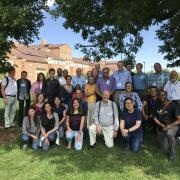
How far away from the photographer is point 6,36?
12102 mm

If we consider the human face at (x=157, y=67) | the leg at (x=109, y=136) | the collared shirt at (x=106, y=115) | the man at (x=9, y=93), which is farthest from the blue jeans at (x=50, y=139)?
the human face at (x=157, y=67)

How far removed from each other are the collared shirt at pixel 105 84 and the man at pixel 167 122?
1666 millimetres

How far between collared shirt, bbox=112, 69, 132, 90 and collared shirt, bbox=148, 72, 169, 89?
719mm

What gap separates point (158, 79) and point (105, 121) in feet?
7.82

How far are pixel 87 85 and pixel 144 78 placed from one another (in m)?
1.91

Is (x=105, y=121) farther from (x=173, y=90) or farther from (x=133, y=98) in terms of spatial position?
→ (x=173, y=90)

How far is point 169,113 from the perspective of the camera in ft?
34.7


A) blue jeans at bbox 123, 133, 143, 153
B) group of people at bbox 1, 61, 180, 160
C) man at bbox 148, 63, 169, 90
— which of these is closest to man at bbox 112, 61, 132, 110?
group of people at bbox 1, 61, 180, 160

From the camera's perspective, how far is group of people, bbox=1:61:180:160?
35.3 feet

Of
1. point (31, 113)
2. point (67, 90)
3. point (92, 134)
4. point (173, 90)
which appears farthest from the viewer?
point (67, 90)

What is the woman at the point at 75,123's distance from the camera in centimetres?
1105

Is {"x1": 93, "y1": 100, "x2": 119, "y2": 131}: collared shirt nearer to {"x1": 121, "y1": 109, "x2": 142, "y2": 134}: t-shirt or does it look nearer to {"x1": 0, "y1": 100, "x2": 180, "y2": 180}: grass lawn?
{"x1": 121, "y1": 109, "x2": 142, "y2": 134}: t-shirt

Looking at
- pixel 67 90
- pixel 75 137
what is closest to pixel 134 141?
pixel 75 137

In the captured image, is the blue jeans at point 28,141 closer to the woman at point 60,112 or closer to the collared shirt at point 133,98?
the woman at point 60,112
